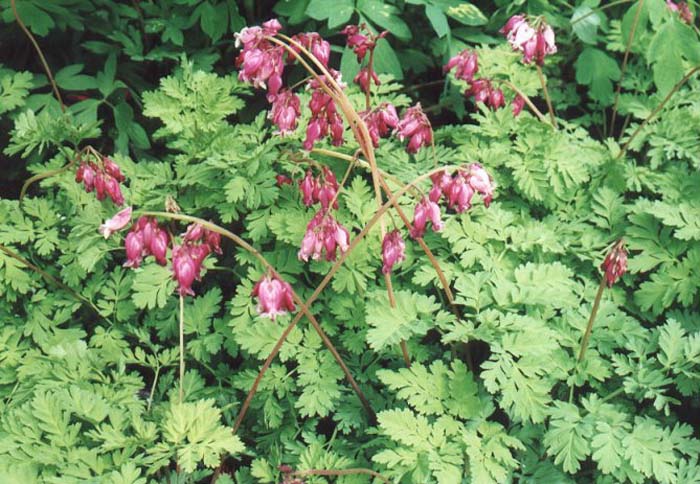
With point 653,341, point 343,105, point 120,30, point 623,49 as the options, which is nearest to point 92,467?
point 343,105

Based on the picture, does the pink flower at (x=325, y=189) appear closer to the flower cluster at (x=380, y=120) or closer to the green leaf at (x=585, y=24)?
the flower cluster at (x=380, y=120)

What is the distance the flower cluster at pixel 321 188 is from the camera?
2400 mm

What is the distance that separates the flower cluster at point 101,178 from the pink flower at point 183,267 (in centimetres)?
76

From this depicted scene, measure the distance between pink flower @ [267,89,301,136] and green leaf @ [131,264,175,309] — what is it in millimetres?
707

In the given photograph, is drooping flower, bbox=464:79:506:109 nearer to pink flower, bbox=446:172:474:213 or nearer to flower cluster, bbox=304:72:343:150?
flower cluster, bbox=304:72:343:150

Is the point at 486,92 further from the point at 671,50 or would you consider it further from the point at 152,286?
the point at 152,286

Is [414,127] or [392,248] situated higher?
[414,127]

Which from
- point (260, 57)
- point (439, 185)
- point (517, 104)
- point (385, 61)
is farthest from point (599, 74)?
point (260, 57)

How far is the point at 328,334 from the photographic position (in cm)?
259

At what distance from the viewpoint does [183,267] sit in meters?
1.96

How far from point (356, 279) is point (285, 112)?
2.22 ft

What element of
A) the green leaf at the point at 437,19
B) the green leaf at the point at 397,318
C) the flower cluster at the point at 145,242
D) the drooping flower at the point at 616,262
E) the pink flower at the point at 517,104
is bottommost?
the green leaf at the point at 397,318

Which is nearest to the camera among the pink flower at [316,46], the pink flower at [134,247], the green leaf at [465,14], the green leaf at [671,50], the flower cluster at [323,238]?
the pink flower at [134,247]

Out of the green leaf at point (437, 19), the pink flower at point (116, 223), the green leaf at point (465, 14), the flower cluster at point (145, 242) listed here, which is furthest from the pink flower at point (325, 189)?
the green leaf at point (465, 14)
